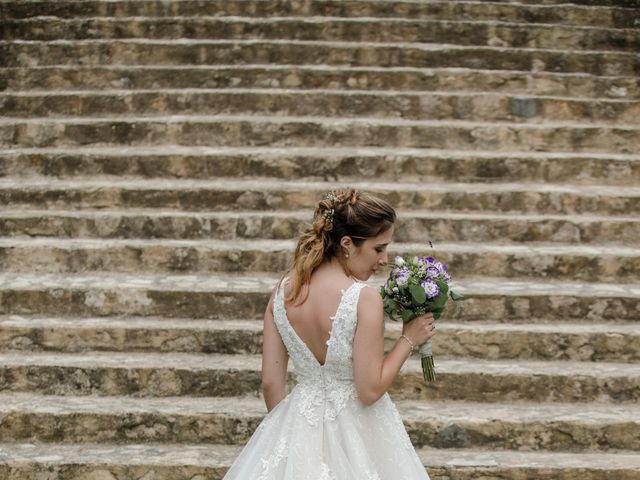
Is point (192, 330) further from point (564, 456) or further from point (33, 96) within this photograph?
point (33, 96)

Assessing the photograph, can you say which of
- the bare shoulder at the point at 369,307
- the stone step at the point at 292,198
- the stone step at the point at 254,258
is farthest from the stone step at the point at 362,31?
the bare shoulder at the point at 369,307

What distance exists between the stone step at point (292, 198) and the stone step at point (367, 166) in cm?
22

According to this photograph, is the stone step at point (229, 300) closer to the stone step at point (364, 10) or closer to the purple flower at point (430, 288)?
the purple flower at point (430, 288)

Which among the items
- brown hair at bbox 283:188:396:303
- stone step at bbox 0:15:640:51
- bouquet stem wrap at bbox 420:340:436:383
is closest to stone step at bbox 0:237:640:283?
bouquet stem wrap at bbox 420:340:436:383

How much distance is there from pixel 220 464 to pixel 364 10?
489cm

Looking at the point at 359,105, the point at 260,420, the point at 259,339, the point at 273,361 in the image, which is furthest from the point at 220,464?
the point at 359,105

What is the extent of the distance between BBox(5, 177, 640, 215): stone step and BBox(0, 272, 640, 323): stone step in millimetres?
802

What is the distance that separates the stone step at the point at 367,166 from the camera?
5.95 meters

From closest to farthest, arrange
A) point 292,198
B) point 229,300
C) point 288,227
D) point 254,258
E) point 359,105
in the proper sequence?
1. point 229,300
2. point 254,258
3. point 288,227
4. point 292,198
5. point 359,105

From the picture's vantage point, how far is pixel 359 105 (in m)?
6.54

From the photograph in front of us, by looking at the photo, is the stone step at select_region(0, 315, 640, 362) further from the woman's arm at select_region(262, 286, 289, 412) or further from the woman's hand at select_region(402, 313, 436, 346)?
the woman's hand at select_region(402, 313, 436, 346)

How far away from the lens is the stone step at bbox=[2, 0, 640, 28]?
25.1 ft

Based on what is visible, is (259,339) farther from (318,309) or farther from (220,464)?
(318,309)

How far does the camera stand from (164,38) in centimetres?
743
